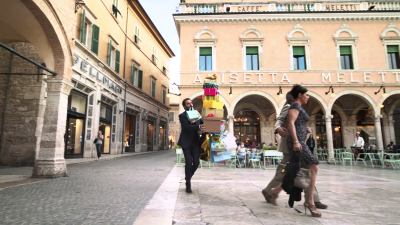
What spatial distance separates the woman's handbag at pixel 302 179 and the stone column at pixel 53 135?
6.46m

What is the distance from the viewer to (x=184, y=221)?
3.29 meters

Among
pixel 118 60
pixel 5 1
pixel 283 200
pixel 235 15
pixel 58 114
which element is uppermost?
pixel 235 15

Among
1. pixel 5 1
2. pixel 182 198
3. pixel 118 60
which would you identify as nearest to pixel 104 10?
pixel 118 60

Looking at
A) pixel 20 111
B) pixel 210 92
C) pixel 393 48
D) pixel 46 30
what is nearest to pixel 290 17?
pixel 393 48

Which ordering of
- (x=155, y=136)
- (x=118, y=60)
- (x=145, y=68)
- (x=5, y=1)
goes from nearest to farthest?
1. (x=5, y=1)
2. (x=118, y=60)
3. (x=145, y=68)
4. (x=155, y=136)

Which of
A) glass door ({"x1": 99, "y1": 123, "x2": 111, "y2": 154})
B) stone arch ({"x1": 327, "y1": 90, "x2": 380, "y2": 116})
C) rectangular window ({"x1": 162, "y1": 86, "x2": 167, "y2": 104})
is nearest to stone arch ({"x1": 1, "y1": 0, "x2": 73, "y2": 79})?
glass door ({"x1": 99, "y1": 123, "x2": 111, "y2": 154})

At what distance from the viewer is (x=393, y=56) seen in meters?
17.3

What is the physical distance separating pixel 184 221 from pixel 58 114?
19.7ft

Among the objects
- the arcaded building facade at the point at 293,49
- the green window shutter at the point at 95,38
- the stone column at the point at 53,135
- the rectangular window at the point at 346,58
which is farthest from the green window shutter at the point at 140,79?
the stone column at the point at 53,135

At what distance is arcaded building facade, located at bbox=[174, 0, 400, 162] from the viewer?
16.7 m

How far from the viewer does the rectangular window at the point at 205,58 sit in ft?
56.3

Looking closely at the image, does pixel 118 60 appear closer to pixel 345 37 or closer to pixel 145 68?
pixel 145 68

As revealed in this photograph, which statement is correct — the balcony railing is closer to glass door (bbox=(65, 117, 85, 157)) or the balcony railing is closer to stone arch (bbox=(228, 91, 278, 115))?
stone arch (bbox=(228, 91, 278, 115))

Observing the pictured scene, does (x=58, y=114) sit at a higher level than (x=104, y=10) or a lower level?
lower
